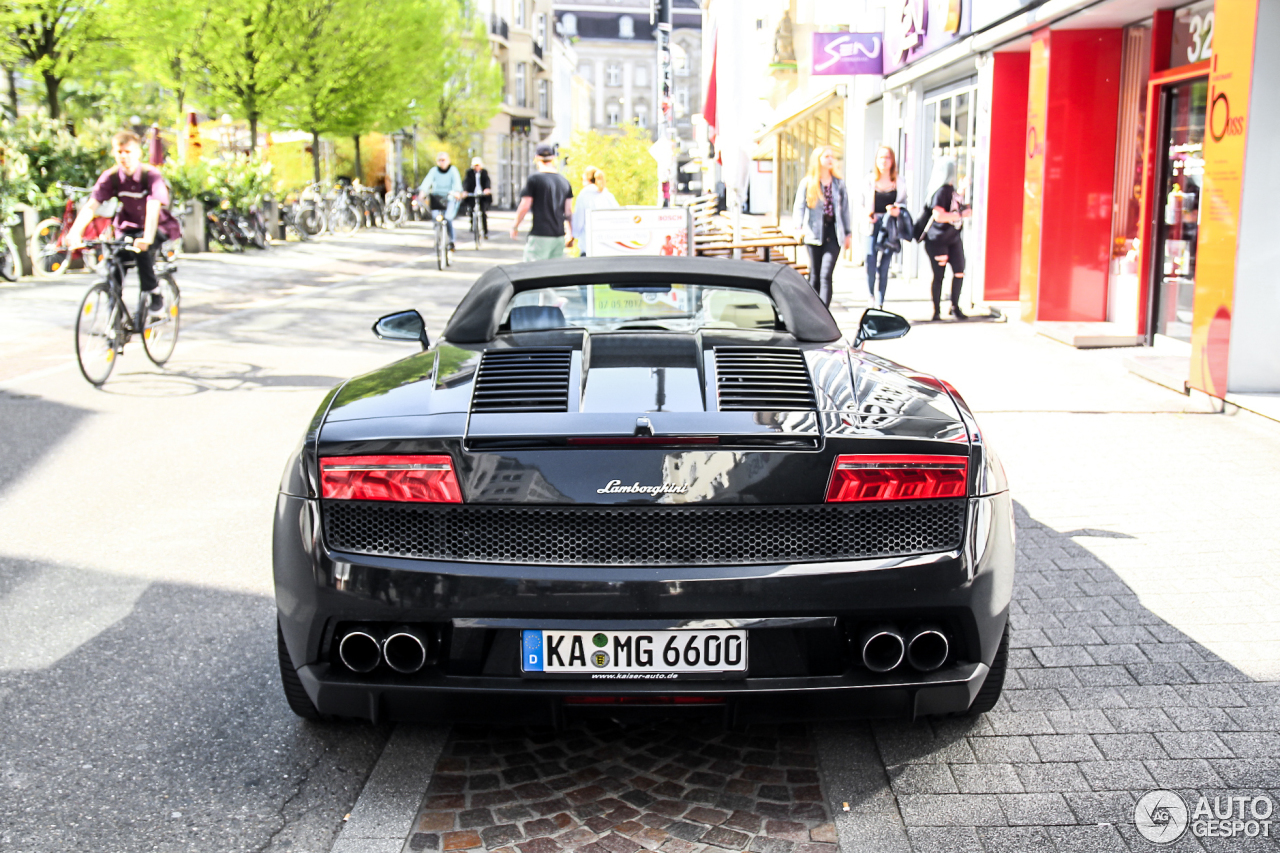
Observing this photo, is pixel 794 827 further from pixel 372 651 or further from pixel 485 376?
pixel 485 376

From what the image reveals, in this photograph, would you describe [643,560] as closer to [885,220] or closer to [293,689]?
[293,689]

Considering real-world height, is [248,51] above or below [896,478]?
above

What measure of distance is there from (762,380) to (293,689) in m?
1.47

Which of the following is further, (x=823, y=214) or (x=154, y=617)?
(x=823, y=214)

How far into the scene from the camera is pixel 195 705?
380 centimetres

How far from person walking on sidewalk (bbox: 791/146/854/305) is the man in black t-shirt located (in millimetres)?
2568

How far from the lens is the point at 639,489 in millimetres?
2920

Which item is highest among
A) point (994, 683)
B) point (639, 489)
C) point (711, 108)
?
point (711, 108)

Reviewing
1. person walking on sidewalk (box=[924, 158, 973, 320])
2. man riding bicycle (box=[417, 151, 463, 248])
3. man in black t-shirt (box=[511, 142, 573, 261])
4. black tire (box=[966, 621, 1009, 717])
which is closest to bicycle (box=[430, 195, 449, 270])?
man riding bicycle (box=[417, 151, 463, 248])

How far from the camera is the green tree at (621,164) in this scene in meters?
28.0

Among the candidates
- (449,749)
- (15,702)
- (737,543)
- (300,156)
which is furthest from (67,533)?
(300,156)

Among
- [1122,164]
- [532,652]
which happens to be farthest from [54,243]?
[532,652]

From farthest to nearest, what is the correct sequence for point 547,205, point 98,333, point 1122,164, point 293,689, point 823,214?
point 547,205, point 823,214, point 1122,164, point 98,333, point 293,689

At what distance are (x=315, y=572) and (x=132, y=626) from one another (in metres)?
1.81
